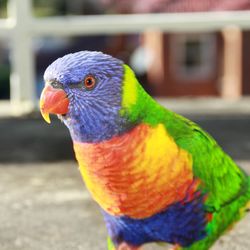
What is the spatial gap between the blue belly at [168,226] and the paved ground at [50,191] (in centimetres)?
59

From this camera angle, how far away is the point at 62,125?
541cm

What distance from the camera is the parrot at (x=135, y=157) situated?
1.86 m

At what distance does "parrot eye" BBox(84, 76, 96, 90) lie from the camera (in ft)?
6.10

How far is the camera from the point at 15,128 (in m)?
5.42

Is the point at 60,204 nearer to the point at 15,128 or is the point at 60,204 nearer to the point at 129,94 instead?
the point at 129,94

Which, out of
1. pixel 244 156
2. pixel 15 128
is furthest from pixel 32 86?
pixel 244 156

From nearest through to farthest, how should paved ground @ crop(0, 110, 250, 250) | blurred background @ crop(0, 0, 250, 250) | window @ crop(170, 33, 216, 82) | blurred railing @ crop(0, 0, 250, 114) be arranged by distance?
1. paved ground @ crop(0, 110, 250, 250)
2. blurred background @ crop(0, 0, 250, 250)
3. blurred railing @ crop(0, 0, 250, 114)
4. window @ crop(170, 33, 216, 82)

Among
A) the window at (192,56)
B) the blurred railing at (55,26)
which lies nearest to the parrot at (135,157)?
the blurred railing at (55,26)

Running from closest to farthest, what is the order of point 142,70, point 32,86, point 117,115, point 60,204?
point 117,115 → point 60,204 → point 32,86 → point 142,70

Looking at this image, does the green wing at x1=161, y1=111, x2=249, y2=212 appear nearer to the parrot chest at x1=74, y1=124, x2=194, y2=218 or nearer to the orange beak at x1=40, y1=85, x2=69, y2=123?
the parrot chest at x1=74, y1=124, x2=194, y2=218

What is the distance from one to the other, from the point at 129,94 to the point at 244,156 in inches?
97.3

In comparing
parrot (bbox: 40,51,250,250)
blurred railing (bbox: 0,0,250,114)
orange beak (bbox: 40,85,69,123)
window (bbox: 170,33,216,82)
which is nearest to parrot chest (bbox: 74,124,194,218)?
parrot (bbox: 40,51,250,250)

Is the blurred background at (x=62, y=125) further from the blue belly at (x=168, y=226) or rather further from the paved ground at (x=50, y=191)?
the blue belly at (x=168, y=226)

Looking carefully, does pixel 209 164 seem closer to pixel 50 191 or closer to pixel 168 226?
pixel 168 226
